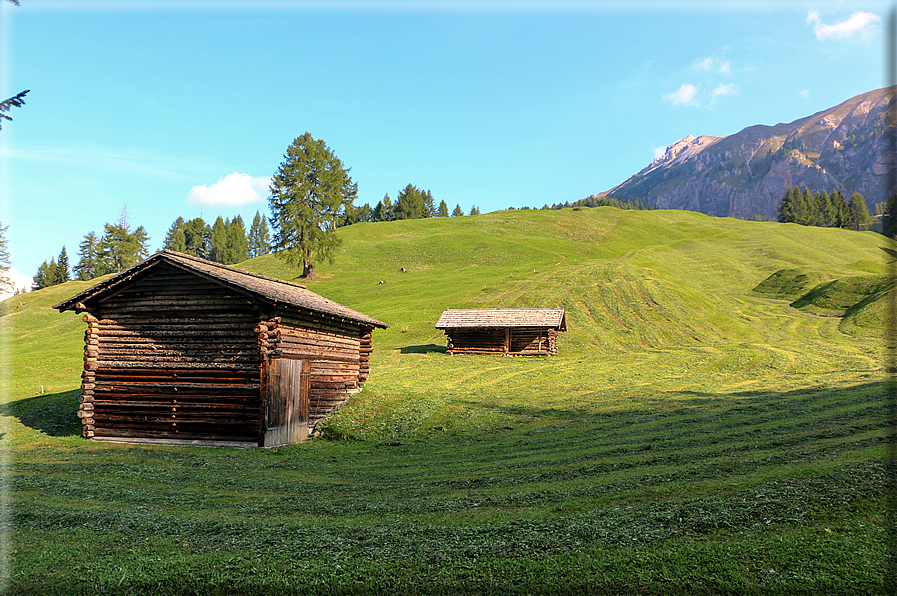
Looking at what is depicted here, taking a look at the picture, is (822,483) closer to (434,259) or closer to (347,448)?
(347,448)

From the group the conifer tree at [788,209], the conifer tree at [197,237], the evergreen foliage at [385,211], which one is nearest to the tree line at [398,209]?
the evergreen foliage at [385,211]

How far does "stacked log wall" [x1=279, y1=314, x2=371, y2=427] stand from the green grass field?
33.2 inches

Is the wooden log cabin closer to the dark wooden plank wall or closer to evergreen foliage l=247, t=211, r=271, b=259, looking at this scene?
the dark wooden plank wall

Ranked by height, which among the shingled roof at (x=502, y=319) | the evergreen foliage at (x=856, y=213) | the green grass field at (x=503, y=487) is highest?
the evergreen foliage at (x=856, y=213)

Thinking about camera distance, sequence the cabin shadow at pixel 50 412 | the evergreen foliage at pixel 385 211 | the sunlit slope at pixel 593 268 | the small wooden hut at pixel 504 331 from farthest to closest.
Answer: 1. the evergreen foliage at pixel 385 211
2. the sunlit slope at pixel 593 268
3. the small wooden hut at pixel 504 331
4. the cabin shadow at pixel 50 412

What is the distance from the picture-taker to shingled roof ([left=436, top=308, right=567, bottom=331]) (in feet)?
150

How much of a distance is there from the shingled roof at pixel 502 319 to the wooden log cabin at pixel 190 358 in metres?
26.9

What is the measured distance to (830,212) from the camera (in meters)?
149

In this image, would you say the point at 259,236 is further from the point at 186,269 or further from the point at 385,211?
the point at 186,269

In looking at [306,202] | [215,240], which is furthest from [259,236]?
[306,202]

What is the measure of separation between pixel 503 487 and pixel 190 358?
13.4m

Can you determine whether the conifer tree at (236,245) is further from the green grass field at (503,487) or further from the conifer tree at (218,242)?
the green grass field at (503,487)

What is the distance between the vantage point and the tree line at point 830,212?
147 metres

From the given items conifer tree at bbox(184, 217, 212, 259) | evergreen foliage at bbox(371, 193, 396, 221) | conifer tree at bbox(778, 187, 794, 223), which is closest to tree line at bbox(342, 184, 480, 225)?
evergreen foliage at bbox(371, 193, 396, 221)
